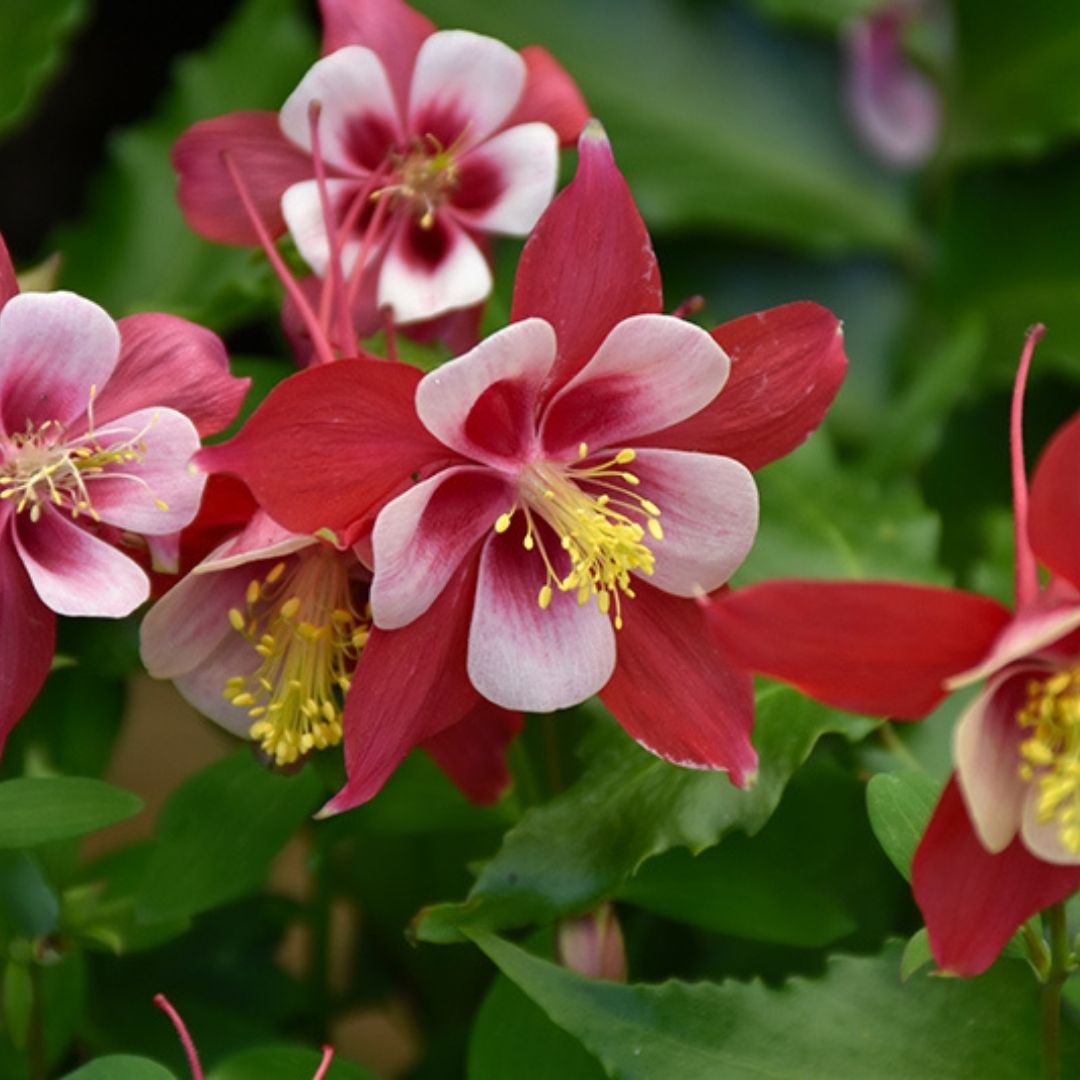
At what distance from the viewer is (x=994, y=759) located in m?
0.47

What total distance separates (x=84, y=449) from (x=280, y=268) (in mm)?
89

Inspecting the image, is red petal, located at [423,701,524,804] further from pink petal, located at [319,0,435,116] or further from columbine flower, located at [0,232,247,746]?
pink petal, located at [319,0,435,116]

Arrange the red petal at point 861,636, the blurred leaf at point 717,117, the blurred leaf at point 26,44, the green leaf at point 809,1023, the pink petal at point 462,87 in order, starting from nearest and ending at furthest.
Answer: the red petal at point 861,636 → the green leaf at point 809,1023 → the pink petal at point 462,87 → the blurred leaf at point 26,44 → the blurred leaf at point 717,117

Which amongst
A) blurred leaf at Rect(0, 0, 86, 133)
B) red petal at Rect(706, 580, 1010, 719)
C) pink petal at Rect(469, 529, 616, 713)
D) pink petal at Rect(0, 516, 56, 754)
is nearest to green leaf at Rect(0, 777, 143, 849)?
pink petal at Rect(0, 516, 56, 754)

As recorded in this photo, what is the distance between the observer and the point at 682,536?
1.80ft

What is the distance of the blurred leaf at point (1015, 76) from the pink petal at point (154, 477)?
2.53 feet

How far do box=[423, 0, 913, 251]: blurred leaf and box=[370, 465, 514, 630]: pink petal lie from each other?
1.95 ft

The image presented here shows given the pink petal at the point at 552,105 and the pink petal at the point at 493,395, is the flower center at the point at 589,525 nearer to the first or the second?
the pink petal at the point at 493,395

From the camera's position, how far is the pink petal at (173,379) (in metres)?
0.55

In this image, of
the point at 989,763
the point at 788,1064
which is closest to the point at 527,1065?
the point at 788,1064

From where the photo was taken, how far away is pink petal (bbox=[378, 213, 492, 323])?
618mm

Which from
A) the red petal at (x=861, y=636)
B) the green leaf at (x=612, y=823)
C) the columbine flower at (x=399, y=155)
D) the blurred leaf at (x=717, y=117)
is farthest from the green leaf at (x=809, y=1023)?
the blurred leaf at (x=717, y=117)

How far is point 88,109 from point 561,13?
37 centimetres

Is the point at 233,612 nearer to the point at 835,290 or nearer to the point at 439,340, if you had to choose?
the point at 439,340
